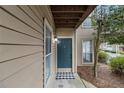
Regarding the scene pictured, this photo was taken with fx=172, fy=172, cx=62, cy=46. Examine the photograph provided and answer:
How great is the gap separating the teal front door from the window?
2681 millimetres

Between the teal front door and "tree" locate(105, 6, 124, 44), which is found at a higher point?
"tree" locate(105, 6, 124, 44)

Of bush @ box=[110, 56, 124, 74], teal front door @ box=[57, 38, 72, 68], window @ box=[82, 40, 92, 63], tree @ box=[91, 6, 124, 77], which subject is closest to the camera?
tree @ box=[91, 6, 124, 77]

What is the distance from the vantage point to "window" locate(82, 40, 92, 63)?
11.9 meters

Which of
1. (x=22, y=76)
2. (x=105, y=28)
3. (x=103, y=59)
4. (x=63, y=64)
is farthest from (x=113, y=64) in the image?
(x=22, y=76)

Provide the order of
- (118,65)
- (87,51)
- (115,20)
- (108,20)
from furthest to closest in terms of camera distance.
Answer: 1. (87,51)
2. (118,65)
3. (115,20)
4. (108,20)

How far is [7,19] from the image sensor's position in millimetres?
1241

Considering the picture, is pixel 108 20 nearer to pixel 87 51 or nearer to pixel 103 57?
pixel 87 51

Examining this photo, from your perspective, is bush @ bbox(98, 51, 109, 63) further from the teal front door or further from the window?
the teal front door

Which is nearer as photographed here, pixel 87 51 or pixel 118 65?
pixel 118 65

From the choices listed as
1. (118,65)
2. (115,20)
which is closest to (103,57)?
(118,65)

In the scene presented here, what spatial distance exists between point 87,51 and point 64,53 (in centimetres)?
292

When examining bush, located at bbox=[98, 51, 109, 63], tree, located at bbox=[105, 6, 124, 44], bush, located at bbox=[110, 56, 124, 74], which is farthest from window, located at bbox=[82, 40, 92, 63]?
bush, located at bbox=[98, 51, 109, 63]

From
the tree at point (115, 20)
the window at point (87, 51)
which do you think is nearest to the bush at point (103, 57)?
the window at point (87, 51)

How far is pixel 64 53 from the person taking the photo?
9477 mm
